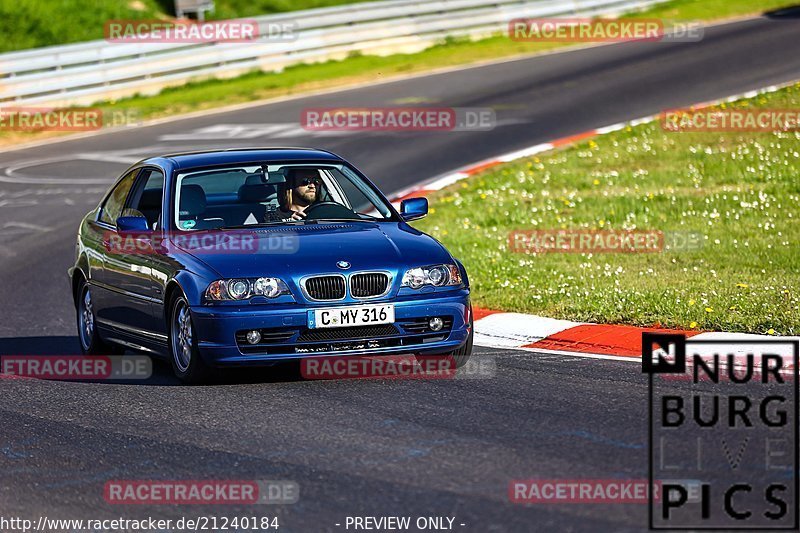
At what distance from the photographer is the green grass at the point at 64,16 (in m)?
36.1

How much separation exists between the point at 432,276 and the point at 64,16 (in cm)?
3027

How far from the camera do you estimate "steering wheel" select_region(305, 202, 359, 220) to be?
10293mm

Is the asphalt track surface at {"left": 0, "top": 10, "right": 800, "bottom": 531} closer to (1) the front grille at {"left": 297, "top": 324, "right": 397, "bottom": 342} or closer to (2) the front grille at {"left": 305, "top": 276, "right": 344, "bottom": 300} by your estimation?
(1) the front grille at {"left": 297, "top": 324, "right": 397, "bottom": 342}

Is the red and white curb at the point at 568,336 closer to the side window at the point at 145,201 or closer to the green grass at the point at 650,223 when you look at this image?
the green grass at the point at 650,223

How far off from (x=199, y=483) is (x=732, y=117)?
15813 millimetres

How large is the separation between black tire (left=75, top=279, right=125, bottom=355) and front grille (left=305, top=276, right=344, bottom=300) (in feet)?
8.42

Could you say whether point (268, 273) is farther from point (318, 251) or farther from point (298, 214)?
point (298, 214)

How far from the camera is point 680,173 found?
58.9ft

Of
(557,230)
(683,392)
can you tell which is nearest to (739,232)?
(557,230)

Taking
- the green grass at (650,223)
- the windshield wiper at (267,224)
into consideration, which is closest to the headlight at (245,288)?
the windshield wiper at (267,224)

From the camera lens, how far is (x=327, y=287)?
29.8ft

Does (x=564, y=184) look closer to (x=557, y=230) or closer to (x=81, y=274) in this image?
(x=557, y=230)

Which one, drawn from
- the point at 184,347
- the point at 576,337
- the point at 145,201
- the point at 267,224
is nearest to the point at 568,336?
the point at 576,337

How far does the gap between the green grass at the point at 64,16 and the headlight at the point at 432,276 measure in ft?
91.6
